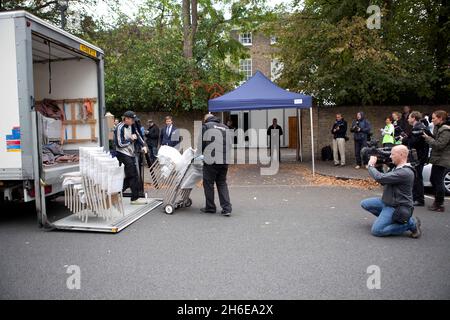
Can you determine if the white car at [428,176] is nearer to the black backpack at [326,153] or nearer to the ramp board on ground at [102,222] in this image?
the ramp board on ground at [102,222]

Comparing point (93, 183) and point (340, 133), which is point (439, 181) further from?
point (340, 133)

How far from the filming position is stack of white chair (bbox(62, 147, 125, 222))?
229 inches

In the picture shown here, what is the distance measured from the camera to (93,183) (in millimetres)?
5875

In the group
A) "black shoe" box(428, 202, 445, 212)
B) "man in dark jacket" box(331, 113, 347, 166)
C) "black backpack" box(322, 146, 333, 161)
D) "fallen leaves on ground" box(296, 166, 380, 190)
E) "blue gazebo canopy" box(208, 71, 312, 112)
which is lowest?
"black shoe" box(428, 202, 445, 212)

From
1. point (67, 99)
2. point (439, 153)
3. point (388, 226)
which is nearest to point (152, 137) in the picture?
point (67, 99)

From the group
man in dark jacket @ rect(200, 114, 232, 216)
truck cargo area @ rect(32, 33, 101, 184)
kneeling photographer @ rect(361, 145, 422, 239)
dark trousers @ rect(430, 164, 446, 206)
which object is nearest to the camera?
kneeling photographer @ rect(361, 145, 422, 239)

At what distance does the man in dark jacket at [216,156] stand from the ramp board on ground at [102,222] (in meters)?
1.37

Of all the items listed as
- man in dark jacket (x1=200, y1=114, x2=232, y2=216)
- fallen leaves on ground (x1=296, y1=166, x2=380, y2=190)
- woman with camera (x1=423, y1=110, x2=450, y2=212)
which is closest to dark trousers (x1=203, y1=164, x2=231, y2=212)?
man in dark jacket (x1=200, y1=114, x2=232, y2=216)

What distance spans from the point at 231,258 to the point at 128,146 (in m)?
3.62

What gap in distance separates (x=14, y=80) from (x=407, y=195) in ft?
19.2

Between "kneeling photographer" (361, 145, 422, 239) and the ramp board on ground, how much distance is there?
3.86m

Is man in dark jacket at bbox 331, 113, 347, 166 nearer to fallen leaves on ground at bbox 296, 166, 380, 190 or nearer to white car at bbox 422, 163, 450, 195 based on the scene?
fallen leaves on ground at bbox 296, 166, 380, 190

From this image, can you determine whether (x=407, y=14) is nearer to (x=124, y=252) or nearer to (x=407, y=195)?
(x=407, y=195)
